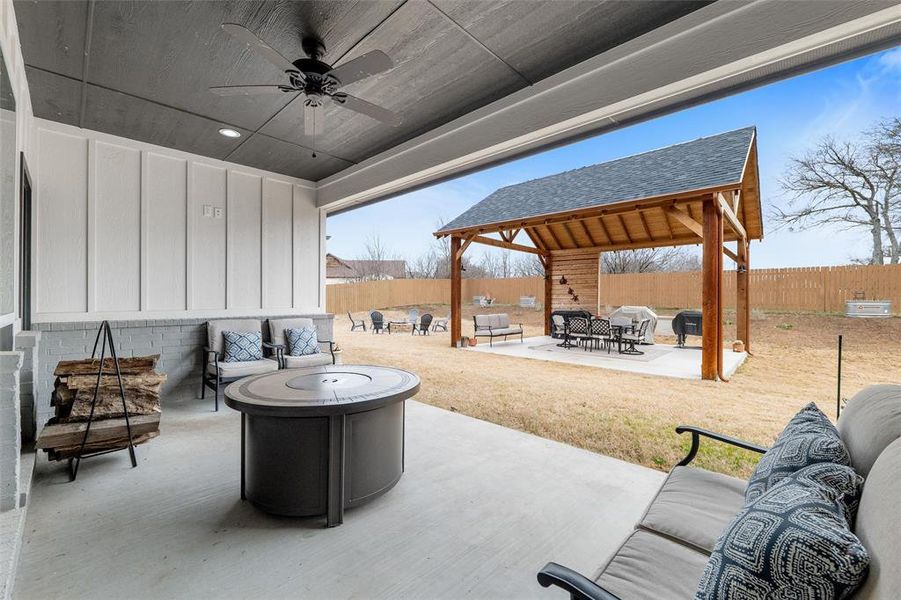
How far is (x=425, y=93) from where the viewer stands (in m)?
3.12

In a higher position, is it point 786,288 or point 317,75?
point 317,75

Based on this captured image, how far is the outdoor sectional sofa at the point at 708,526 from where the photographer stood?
2.35ft

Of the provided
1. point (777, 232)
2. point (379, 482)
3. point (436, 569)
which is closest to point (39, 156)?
point (379, 482)

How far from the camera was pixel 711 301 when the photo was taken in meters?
5.29

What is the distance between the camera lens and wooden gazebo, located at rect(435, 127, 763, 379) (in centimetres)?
544

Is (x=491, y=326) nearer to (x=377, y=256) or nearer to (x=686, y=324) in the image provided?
(x=686, y=324)

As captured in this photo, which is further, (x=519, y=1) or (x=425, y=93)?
(x=425, y=93)

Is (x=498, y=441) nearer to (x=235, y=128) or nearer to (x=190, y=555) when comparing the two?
(x=190, y=555)

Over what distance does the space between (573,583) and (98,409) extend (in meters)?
3.36

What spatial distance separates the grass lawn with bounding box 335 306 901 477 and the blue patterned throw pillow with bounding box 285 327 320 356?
1.53 metres

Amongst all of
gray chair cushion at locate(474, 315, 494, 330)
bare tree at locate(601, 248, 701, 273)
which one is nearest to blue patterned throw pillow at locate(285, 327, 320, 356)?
gray chair cushion at locate(474, 315, 494, 330)

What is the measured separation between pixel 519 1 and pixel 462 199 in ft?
69.2

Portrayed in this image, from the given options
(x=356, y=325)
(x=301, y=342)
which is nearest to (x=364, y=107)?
(x=301, y=342)

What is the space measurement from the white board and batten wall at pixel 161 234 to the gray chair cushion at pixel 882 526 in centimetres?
545
